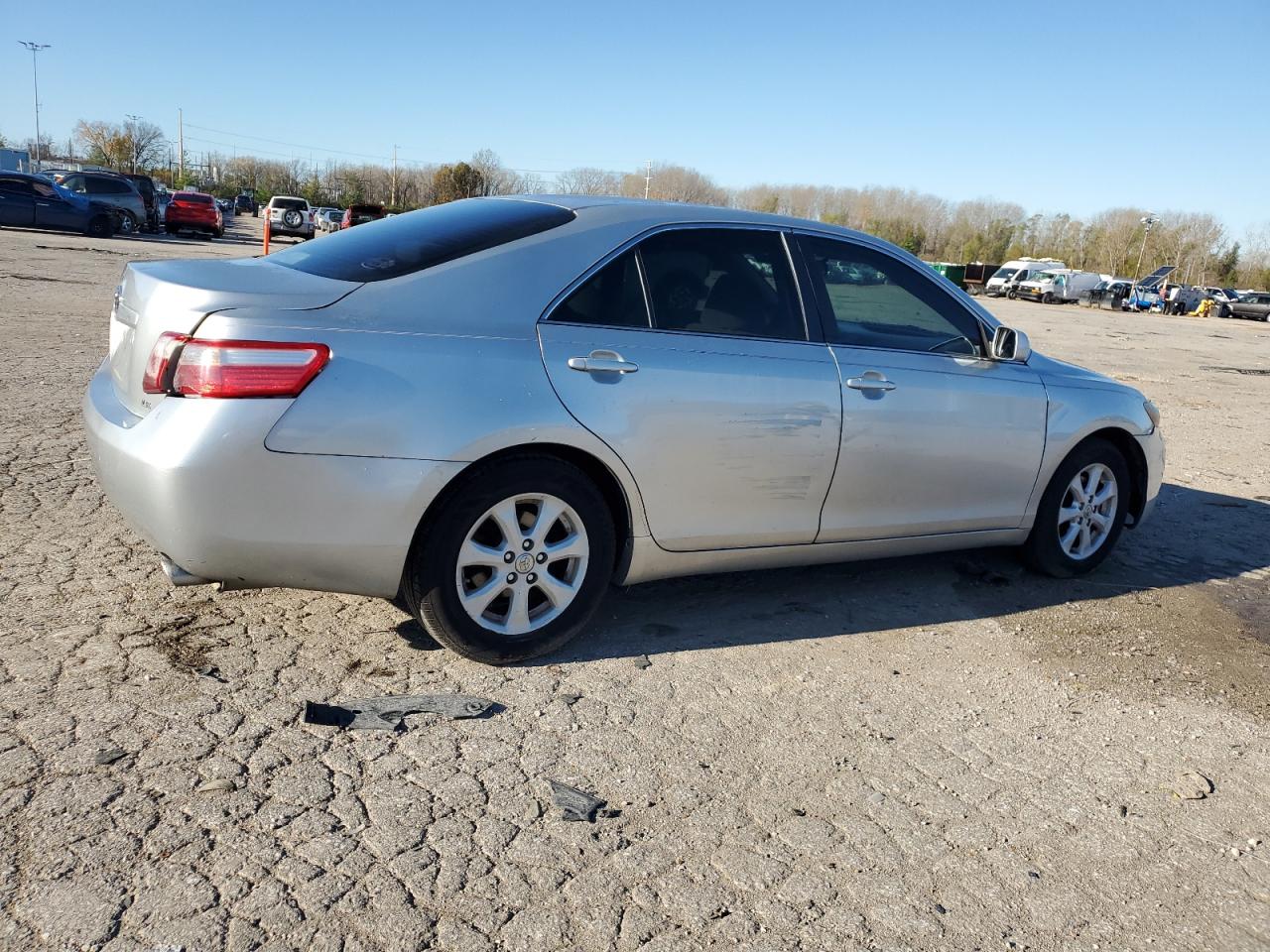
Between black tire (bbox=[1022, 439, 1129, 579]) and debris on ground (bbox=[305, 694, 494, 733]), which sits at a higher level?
black tire (bbox=[1022, 439, 1129, 579])

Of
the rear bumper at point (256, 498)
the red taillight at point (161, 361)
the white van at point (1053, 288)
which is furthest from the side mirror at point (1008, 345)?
the white van at point (1053, 288)

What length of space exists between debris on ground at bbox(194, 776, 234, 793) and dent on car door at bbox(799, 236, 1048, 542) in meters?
2.56

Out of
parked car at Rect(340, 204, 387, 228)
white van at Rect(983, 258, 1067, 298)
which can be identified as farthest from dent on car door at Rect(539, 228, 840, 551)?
white van at Rect(983, 258, 1067, 298)

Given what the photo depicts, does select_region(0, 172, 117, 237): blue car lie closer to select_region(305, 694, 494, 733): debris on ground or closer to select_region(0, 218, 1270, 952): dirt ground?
select_region(0, 218, 1270, 952): dirt ground

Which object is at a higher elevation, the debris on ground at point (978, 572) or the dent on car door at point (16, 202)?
the dent on car door at point (16, 202)

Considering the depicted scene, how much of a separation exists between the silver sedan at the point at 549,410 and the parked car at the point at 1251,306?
60.1 meters

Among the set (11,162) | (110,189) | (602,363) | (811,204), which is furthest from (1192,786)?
(811,204)

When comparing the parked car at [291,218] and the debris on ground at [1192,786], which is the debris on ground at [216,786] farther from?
the parked car at [291,218]

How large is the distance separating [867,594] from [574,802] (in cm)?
247

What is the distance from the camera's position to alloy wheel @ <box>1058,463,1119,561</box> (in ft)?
17.9

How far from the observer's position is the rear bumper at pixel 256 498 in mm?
3340

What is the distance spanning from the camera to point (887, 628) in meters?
4.69

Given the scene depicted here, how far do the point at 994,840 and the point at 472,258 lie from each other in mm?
2579

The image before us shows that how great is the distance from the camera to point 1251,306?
56250 millimetres
